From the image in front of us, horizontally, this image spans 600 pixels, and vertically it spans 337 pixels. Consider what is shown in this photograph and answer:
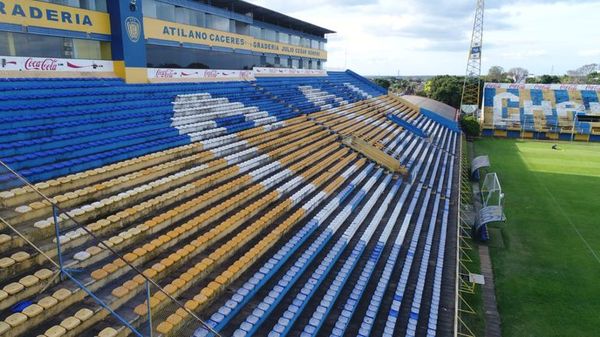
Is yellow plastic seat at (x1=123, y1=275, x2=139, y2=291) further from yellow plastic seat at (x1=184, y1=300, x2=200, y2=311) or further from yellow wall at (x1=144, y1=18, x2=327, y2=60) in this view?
yellow wall at (x1=144, y1=18, x2=327, y2=60)

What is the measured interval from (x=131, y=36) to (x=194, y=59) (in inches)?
168

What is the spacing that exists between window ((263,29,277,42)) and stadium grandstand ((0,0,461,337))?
530 centimetres

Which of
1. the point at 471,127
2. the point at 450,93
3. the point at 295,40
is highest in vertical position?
the point at 295,40

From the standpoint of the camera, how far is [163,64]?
14977 mm

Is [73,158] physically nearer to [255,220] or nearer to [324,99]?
[255,220]

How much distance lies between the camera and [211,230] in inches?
287

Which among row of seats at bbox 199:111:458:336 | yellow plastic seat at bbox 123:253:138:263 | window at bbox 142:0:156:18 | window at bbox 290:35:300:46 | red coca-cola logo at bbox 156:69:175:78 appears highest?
window at bbox 290:35:300:46

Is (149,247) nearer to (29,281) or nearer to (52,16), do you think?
(29,281)

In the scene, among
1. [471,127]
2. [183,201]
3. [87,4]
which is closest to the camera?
[183,201]

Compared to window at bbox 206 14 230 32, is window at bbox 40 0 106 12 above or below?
below

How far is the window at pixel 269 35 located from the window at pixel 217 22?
16.3 feet

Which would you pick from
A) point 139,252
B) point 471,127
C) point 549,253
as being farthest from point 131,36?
point 471,127

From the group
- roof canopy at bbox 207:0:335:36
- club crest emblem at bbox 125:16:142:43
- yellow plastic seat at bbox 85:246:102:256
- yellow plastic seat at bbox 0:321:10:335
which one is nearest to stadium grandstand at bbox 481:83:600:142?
roof canopy at bbox 207:0:335:36

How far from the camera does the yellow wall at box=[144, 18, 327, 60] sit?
46.4 feet
